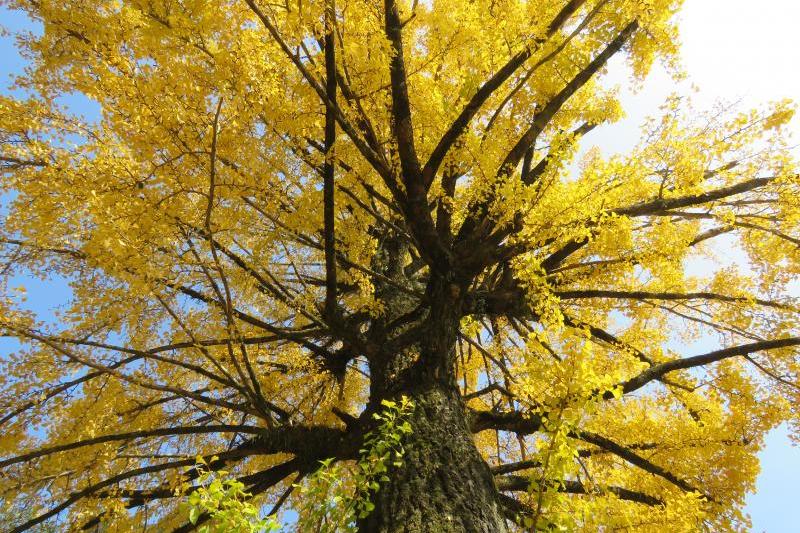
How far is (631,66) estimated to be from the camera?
3.83m

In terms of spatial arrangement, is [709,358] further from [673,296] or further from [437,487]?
[437,487]

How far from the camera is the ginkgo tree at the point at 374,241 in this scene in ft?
8.07

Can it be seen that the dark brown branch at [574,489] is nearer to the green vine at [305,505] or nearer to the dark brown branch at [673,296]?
the green vine at [305,505]

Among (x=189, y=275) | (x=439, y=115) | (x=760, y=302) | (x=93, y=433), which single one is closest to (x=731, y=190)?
(x=760, y=302)

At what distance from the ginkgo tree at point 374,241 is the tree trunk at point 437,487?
0.05ft

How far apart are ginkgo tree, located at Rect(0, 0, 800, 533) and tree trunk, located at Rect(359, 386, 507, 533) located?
0.01 m

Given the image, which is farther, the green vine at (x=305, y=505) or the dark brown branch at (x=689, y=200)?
the dark brown branch at (x=689, y=200)

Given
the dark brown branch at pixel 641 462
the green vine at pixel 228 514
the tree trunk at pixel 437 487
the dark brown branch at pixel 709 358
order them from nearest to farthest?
the green vine at pixel 228 514 < the tree trunk at pixel 437 487 < the dark brown branch at pixel 709 358 < the dark brown branch at pixel 641 462

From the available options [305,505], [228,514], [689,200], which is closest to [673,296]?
[689,200]

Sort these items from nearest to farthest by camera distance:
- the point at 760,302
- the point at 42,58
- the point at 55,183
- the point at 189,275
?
the point at 55,183 → the point at 42,58 → the point at 189,275 → the point at 760,302

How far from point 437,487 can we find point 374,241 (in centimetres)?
255

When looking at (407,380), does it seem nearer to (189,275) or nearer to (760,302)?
(189,275)

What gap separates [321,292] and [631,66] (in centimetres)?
477

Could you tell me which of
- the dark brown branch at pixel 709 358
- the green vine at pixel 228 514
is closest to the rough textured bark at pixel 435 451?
the green vine at pixel 228 514
